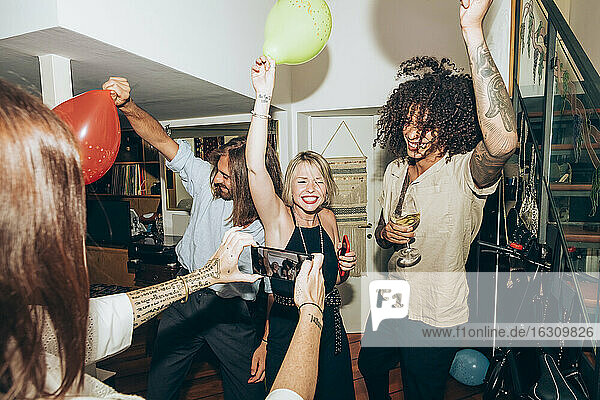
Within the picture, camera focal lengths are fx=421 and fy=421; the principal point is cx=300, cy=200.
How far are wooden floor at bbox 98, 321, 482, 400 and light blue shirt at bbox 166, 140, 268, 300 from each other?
1.02 m

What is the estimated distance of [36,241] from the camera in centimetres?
57

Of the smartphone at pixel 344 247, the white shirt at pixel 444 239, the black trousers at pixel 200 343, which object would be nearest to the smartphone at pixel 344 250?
the smartphone at pixel 344 247

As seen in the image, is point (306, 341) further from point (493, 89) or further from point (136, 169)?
point (136, 169)

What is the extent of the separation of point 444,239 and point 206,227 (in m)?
1.17

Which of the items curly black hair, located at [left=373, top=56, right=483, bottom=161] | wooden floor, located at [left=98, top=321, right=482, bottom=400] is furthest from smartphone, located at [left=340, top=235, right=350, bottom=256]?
wooden floor, located at [left=98, top=321, right=482, bottom=400]

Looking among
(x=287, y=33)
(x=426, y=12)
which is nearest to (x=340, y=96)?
(x=426, y=12)

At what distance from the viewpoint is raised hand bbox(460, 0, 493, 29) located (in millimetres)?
1277

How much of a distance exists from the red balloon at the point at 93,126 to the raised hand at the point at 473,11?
3.88 feet

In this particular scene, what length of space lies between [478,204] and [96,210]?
12.7ft

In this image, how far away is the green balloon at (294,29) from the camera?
1602 millimetres

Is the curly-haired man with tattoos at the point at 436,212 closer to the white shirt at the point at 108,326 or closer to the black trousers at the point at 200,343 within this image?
the black trousers at the point at 200,343

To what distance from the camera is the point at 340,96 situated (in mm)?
3219

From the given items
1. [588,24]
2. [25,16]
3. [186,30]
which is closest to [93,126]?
[25,16]

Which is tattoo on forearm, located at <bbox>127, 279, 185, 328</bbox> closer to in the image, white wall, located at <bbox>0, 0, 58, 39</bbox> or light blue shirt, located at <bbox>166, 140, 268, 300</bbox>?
white wall, located at <bbox>0, 0, 58, 39</bbox>
